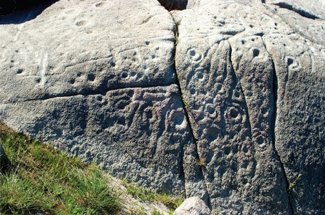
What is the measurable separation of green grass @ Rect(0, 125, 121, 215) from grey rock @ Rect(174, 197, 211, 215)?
479 mm

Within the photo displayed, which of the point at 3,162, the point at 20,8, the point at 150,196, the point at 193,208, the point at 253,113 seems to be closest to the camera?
the point at 193,208

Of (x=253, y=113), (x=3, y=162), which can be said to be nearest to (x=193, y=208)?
(x=253, y=113)

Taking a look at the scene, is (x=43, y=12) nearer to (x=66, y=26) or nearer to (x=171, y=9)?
(x=66, y=26)

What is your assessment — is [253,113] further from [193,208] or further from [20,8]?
[20,8]

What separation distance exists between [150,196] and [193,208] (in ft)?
1.57

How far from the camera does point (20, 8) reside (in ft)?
23.7

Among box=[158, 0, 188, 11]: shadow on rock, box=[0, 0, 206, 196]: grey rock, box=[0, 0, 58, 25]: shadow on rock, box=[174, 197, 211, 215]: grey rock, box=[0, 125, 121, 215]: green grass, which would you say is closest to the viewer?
box=[0, 125, 121, 215]: green grass

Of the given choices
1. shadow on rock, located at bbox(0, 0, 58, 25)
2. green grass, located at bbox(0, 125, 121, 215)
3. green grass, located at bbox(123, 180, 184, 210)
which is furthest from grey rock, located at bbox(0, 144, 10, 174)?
shadow on rock, located at bbox(0, 0, 58, 25)

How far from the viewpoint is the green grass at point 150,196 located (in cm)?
603

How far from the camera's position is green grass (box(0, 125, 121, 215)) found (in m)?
5.55

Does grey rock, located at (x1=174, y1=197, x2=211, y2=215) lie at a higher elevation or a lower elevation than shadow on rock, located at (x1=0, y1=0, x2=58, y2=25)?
lower

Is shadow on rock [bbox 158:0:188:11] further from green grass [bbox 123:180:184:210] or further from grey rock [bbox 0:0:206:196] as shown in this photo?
green grass [bbox 123:180:184:210]

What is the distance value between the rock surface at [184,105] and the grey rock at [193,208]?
0.30m

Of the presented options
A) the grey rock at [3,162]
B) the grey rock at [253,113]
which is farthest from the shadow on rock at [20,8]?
the grey rock at [3,162]
